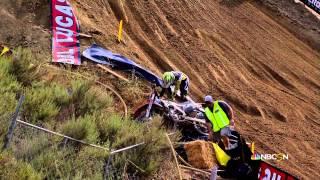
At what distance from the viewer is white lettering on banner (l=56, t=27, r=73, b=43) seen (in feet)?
48.0

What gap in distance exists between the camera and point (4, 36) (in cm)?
1430

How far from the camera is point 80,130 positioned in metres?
9.23

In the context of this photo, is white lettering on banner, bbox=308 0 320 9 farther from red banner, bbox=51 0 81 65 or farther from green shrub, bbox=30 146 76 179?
green shrub, bbox=30 146 76 179

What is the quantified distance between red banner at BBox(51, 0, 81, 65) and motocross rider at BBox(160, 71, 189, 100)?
96.2 inches

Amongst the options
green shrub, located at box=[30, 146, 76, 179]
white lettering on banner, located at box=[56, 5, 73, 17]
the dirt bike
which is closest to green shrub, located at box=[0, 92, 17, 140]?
green shrub, located at box=[30, 146, 76, 179]

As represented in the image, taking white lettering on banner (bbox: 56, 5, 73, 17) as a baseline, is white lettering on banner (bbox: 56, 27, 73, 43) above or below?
below

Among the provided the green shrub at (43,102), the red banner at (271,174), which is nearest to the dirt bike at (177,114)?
the green shrub at (43,102)

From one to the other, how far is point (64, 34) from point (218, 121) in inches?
207

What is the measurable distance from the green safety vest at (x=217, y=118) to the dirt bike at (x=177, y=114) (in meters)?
0.27

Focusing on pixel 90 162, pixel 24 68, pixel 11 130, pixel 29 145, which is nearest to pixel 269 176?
pixel 90 162

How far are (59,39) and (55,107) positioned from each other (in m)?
4.52

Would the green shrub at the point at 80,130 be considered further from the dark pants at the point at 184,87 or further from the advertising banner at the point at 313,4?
the advertising banner at the point at 313,4

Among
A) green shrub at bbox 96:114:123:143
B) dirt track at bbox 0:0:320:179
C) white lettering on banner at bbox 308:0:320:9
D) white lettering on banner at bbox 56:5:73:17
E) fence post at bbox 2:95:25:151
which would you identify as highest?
fence post at bbox 2:95:25:151

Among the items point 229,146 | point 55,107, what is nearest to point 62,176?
point 55,107
